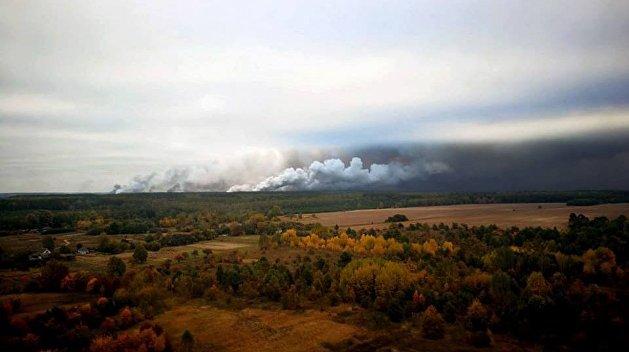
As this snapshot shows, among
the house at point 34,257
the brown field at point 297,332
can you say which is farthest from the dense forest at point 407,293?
the house at point 34,257

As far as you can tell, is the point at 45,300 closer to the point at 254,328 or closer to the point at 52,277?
the point at 52,277

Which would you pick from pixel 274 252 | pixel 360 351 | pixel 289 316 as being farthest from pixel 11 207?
pixel 360 351

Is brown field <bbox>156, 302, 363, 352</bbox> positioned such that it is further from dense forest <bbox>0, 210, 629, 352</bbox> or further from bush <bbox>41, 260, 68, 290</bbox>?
bush <bbox>41, 260, 68, 290</bbox>

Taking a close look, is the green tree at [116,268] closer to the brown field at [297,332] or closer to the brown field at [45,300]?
the brown field at [45,300]

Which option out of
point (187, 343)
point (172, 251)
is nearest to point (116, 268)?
point (172, 251)

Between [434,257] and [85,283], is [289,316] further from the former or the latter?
[434,257]

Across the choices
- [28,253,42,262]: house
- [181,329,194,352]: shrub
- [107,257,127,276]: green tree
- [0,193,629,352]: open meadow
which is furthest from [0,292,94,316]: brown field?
[28,253,42,262]: house

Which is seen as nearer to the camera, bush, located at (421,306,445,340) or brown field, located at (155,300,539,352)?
brown field, located at (155,300,539,352)
